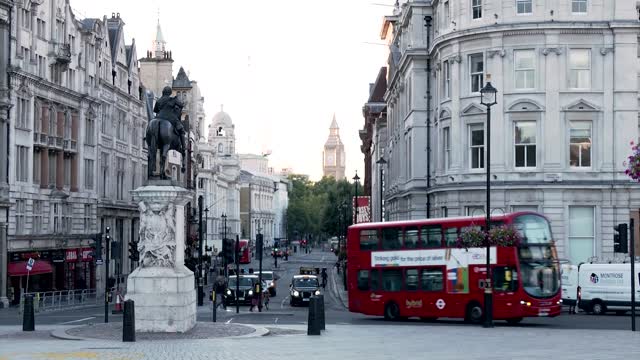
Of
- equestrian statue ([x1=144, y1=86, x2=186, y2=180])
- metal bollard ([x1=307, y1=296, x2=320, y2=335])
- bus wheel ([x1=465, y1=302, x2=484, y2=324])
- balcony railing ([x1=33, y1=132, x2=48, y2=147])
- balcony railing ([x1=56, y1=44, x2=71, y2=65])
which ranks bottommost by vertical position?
bus wheel ([x1=465, y1=302, x2=484, y2=324])

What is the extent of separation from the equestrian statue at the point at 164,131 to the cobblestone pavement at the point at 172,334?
4505 mm

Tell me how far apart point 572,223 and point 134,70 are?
48.3 metres

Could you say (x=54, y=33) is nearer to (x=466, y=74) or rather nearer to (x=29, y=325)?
(x=466, y=74)

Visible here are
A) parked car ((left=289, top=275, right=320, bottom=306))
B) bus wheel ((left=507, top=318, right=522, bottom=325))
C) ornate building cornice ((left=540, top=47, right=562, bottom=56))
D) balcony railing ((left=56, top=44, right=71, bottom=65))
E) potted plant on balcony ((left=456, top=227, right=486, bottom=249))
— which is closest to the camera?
potted plant on balcony ((left=456, top=227, right=486, bottom=249))

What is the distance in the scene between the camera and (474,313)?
146 feet

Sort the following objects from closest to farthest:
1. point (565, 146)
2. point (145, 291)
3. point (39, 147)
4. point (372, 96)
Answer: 1. point (145, 291)
2. point (565, 146)
3. point (39, 147)
4. point (372, 96)

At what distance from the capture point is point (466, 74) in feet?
197

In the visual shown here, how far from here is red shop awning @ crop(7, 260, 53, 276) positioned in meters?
66.8

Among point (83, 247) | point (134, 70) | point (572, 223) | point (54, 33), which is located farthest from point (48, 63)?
point (572, 223)

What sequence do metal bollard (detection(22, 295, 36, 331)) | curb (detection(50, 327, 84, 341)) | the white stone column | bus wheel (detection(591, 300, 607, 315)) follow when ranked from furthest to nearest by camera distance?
1. the white stone column
2. bus wheel (detection(591, 300, 607, 315))
3. metal bollard (detection(22, 295, 36, 331))
4. curb (detection(50, 327, 84, 341))

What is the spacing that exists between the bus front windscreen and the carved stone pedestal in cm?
1341

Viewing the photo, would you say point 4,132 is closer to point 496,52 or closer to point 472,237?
point 496,52

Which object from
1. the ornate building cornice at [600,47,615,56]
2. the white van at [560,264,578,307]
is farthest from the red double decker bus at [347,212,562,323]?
the ornate building cornice at [600,47,615,56]

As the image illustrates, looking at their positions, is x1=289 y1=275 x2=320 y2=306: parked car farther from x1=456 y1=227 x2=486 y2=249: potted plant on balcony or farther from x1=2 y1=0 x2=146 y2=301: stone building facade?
x1=456 y1=227 x2=486 y2=249: potted plant on balcony
